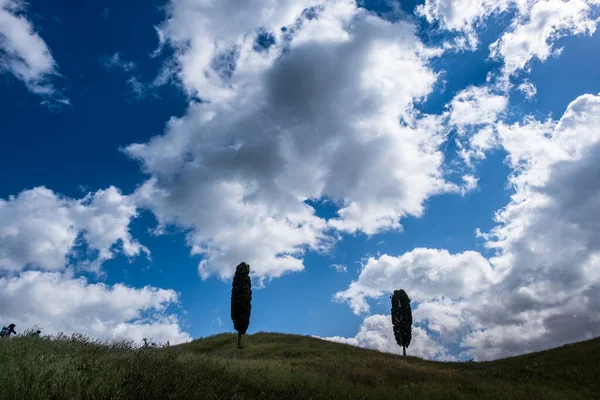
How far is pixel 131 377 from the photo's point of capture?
735 cm

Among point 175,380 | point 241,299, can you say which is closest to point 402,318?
point 241,299

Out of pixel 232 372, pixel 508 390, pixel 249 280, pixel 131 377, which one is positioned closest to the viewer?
pixel 131 377

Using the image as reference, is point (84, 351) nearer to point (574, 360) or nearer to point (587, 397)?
point (587, 397)

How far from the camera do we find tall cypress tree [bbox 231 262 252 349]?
48.4 m

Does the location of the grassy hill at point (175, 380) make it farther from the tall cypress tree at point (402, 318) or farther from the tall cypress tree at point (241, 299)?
the tall cypress tree at point (402, 318)

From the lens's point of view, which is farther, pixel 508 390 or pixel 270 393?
pixel 508 390

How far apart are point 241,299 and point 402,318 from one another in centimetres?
2872

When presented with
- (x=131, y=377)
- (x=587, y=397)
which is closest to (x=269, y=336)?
(x=587, y=397)

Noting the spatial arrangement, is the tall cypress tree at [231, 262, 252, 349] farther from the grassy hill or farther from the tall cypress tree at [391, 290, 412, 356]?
the grassy hill

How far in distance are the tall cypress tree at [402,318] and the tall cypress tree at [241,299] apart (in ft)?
88.1

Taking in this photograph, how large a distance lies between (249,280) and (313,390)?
41697mm

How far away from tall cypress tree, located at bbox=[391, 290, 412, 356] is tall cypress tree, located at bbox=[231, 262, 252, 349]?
2685cm

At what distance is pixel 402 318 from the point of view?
6153 cm

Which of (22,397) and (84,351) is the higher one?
(84,351)
